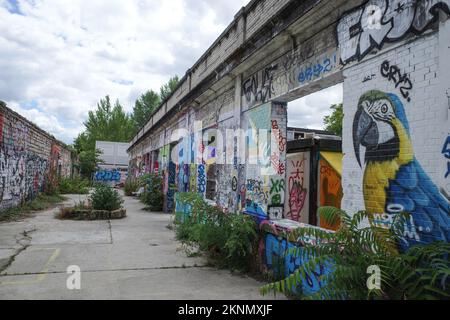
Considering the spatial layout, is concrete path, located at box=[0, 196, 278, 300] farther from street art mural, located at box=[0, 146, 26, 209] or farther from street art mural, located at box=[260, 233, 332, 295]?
street art mural, located at box=[0, 146, 26, 209]

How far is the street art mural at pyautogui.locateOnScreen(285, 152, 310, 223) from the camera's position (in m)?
7.39

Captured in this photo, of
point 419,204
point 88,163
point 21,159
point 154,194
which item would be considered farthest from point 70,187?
point 419,204

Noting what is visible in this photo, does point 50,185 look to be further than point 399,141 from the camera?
Yes

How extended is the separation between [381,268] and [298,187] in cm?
489

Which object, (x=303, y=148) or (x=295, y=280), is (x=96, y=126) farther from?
(x=295, y=280)

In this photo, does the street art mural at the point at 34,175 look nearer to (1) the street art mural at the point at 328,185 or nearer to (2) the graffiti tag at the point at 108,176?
(1) the street art mural at the point at 328,185

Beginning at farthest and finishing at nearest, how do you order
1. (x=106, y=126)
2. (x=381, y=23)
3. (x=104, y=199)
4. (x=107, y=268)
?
(x=106, y=126), (x=104, y=199), (x=107, y=268), (x=381, y=23)

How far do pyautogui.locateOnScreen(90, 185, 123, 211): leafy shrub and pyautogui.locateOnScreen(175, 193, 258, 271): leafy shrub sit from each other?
6.40 m

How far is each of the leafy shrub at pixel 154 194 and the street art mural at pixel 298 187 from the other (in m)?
7.88

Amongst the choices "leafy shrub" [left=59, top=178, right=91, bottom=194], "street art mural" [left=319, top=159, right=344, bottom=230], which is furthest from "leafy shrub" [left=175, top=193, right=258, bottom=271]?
"leafy shrub" [left=59, top=178, right=91, bottom=194]

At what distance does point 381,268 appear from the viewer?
2789 millimetres

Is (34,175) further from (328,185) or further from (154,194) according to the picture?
(328,185)
